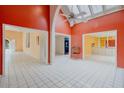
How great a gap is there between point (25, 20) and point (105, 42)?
13.0 meters

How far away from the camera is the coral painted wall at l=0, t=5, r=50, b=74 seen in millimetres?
4570

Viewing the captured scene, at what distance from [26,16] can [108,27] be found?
15.2ft

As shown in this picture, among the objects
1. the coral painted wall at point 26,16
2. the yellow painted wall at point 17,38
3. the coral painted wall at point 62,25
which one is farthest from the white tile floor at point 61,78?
the yellow painted wall at point 17,38

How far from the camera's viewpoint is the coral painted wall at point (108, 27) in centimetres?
579

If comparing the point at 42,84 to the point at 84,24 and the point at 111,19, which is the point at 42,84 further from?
the point at 84,24

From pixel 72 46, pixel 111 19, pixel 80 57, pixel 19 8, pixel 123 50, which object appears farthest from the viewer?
pixel 72 46

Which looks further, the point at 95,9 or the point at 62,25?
the point at 62,25

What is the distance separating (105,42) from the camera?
51.0ft

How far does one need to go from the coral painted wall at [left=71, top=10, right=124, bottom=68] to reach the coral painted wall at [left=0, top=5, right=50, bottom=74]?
3.14 meters

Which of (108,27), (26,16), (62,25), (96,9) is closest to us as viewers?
(26,16)

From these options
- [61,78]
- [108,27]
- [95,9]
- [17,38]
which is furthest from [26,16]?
[17,38]

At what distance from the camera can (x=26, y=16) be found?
5375 millimetres

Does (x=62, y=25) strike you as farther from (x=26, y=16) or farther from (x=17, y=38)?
(x=17, y=38)
